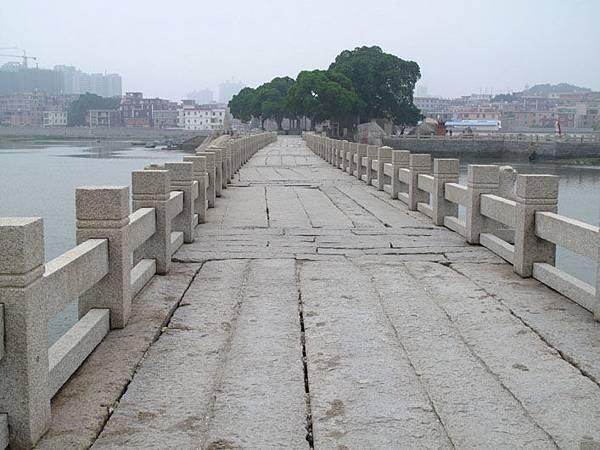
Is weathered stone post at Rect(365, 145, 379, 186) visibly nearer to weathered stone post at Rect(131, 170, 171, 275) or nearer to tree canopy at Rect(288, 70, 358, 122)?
weathered stone post at Rect(131, 170, 171, 275)

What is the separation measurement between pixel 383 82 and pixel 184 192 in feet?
266

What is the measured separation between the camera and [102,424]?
3607mm

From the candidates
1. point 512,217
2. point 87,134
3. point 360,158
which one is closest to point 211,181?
point 512,217

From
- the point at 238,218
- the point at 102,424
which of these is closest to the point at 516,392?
the point at 102,424

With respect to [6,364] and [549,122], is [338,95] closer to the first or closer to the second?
[6,364]

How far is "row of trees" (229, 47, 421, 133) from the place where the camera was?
7812 cm

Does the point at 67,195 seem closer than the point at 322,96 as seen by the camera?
Yes

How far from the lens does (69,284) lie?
4098 mm

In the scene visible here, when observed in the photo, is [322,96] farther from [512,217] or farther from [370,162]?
[512,217]

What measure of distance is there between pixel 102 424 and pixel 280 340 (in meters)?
1.57

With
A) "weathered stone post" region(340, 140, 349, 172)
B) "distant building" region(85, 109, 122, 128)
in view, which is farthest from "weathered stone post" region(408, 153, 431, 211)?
"distant building" region(85, 109, 122, 128)

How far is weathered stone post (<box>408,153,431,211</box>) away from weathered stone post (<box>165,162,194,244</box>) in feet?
14.6

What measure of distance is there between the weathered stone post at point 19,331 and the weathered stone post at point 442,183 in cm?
746

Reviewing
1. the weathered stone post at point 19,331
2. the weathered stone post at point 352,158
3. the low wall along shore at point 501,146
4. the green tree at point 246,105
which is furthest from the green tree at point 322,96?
the weathered stone post at point 19,331
